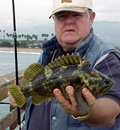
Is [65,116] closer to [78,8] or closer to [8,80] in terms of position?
[78,8]

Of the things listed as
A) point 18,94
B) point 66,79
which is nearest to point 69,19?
point 66,79

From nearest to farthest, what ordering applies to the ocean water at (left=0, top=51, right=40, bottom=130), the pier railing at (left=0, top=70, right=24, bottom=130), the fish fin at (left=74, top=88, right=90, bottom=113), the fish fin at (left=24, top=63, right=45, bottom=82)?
the fish fin at (left=74, top=88, right=90, bottom=113) → the fish fin at (left=24, top=63, right=45, bottom=82) → the pier railing at (left=0, top=70, right=24, bottom=130) → the ocean water at (left=0, top=51, right=40, bottom=130)

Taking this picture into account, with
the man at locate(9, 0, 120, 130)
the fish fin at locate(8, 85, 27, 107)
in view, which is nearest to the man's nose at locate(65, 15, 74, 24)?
the man at locate(9, 0, 120, 130)

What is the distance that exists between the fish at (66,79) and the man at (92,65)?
0.11 meters

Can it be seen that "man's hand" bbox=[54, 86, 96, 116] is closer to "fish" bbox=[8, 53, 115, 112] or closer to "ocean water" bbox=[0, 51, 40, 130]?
"fish" bbox=[8, 53, 115, 112]

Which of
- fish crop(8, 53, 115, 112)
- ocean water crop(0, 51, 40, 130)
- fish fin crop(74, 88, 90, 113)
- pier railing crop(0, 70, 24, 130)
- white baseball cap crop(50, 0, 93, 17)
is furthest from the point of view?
ocean water crop(0, 51, 40, 130)

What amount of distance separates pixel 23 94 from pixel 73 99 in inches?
31.5

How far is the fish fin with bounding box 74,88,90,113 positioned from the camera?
2.08 m

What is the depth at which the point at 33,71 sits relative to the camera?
8.75 feet

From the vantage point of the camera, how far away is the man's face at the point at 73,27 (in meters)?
3.12

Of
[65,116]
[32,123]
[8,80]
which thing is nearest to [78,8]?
[65,116]

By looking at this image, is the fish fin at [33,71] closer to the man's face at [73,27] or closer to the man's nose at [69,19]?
the man's face at [73,27]

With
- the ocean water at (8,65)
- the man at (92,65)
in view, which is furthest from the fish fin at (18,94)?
the ocean water at (8,65)

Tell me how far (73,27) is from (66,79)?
1072mm
